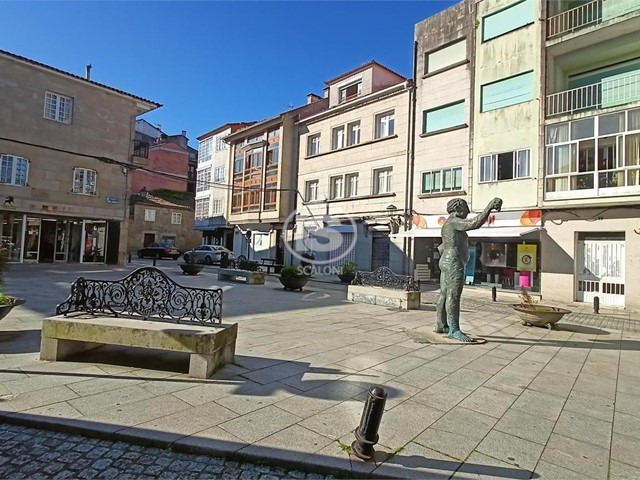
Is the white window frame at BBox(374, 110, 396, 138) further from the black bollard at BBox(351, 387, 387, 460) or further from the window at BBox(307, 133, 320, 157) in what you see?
the black bollard at BBox(351, 387, 387, 460)

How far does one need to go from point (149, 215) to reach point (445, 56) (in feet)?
106

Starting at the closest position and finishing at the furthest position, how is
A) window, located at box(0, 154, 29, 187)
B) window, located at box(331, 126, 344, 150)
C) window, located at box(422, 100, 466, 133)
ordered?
window, located at box(0, 154, 29, 187) → window, located at box(422, 100, 466, 133) → window, located at box(331, 126, 344, 150)

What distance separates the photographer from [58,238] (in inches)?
803

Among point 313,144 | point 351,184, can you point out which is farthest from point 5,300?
point 313,144

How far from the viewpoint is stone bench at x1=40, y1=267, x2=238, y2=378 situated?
422 centimetres

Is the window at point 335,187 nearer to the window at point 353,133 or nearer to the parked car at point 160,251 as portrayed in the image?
the window at point 353,133

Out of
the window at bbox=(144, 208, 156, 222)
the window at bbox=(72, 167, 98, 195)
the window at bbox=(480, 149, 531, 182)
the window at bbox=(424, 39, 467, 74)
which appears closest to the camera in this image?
the window at bbox=(480, 149, 531, 182)

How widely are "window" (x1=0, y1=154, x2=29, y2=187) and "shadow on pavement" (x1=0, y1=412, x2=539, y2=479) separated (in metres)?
19.4

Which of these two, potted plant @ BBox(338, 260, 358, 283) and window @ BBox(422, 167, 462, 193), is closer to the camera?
window @ BBox(422, 167, 462, 193)

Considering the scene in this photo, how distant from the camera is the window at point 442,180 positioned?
699 inches

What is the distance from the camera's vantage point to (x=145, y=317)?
15.6 feet

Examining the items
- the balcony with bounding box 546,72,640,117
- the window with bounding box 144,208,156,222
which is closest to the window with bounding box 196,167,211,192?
the window with bounding box 144,208,156,222

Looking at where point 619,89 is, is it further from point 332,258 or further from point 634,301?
point 332,258

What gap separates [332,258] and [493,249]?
987cm
